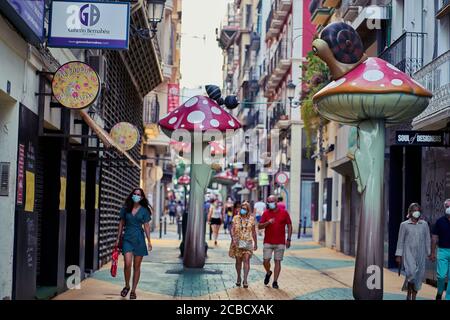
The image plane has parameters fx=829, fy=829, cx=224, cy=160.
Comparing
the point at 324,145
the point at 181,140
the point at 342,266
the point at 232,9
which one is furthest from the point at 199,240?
the point at 232,9

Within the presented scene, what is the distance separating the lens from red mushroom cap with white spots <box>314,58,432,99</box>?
1145 cm

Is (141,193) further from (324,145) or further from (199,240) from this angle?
(324,145)

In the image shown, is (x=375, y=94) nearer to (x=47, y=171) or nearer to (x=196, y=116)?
(x=47, y=171)

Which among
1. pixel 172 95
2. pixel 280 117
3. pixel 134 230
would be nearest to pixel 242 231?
pixel 134 230

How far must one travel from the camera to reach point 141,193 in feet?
41.2

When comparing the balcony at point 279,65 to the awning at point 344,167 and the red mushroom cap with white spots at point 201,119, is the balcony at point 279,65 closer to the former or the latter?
the awning at point 344,167

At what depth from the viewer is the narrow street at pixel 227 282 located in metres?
13.7

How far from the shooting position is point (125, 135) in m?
18.9

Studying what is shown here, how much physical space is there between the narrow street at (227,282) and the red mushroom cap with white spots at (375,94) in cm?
339

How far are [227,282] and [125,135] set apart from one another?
15.3ft

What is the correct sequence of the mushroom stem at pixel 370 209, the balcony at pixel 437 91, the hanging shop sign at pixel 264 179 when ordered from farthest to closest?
1. the hanging shop sign at pixel 264 179
2. the balcony at pixel 437 91
3. the mushroom stem at pixel 370 209

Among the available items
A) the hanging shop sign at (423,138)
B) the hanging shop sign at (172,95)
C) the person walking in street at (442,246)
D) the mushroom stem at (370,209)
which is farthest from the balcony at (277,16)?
the mushroom stem at (370,209)

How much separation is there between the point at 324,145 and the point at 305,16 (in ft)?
40.6

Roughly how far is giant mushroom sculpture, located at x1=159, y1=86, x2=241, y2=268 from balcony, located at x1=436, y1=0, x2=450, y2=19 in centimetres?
483
